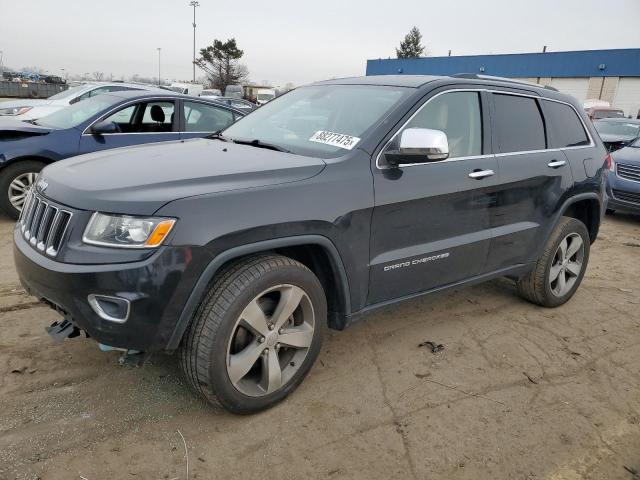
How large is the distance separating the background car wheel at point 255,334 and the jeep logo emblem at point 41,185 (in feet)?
3.37

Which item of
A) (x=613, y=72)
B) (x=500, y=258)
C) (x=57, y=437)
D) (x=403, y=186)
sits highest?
(x=613, y=72)

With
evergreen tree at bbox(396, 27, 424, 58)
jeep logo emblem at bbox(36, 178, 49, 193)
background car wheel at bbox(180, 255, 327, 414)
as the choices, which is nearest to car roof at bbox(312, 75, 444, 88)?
background car wheel at bbox(180, 255, 327, 414)

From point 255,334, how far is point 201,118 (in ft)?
15.9

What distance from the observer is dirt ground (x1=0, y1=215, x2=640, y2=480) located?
2.37 meters

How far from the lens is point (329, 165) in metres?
2.72

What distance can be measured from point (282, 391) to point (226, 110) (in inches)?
202

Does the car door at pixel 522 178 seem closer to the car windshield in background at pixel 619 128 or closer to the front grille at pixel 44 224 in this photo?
the front grille at pixel 44 224

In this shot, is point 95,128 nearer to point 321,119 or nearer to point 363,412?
point 321,119

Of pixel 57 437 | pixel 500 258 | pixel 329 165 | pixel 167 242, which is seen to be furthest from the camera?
pixel 500 258

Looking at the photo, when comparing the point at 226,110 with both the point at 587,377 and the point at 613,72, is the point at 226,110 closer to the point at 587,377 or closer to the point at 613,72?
the point at 587,377

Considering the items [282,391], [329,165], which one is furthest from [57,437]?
[329,165]

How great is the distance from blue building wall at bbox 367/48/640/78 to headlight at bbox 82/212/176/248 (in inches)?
1229

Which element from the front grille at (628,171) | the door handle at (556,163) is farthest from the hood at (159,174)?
the front grille at (628,171)

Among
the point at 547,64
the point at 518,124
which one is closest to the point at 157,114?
the point at 518,124
